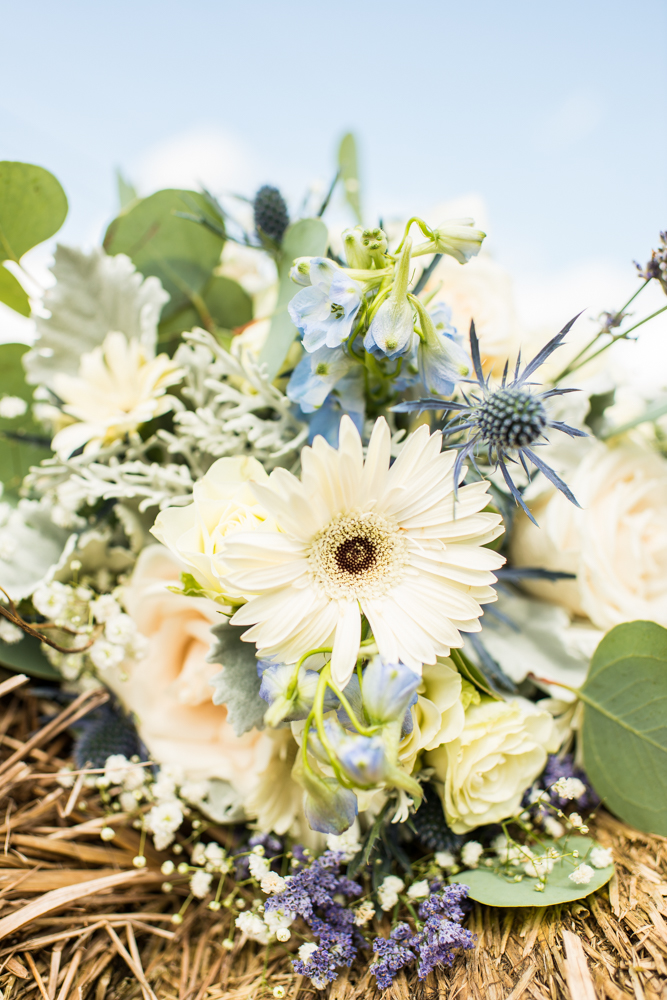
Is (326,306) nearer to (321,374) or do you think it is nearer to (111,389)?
(321,374)

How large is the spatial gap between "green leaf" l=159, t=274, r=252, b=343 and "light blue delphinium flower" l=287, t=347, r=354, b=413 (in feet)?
1.67

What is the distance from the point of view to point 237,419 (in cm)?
77

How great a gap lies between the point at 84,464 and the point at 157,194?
478 millimetres

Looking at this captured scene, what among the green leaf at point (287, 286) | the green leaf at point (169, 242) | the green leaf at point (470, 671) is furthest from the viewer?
the green leaf at point (169, 242)

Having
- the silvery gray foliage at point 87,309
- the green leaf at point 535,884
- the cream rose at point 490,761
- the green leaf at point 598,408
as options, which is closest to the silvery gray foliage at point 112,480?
the silvery gray foliage at point 87,309

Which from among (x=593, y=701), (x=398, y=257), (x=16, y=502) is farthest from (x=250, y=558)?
(x=16, y=502)

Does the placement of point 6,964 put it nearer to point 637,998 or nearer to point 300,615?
point 300,615

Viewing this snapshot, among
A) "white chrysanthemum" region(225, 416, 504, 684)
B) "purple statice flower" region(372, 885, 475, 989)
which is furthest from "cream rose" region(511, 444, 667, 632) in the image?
"purple statice flower" region(372, 885, 475, 989)

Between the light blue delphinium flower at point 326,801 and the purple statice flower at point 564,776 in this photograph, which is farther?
the purple statice flower at point 564,776

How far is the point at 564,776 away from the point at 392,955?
0.32m

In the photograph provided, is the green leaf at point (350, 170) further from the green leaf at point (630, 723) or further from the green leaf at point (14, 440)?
the green leaf at point (630, 723)

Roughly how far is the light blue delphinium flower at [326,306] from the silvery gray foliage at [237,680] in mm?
331

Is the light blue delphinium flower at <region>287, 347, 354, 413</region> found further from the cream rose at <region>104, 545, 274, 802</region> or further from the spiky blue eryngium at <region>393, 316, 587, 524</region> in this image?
the cream rose at <region>104, 545, 274, 802</region>

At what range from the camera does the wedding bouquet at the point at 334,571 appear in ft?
1.88
